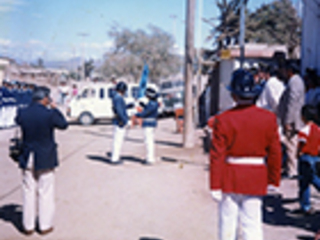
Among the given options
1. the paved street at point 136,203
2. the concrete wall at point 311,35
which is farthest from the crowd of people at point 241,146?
the concrete wall at point 311,35

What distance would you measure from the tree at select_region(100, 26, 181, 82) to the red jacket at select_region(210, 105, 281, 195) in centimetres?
4241

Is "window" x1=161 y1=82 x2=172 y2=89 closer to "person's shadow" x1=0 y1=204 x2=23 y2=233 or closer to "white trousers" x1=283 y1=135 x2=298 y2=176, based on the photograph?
"white trousers" x1=283 y1=135 x2=298 y2=176

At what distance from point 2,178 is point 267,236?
19.7 feet

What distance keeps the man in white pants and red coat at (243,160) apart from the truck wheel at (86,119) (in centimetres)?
1917

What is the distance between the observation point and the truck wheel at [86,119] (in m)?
22.9

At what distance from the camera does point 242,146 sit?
4.03 meters

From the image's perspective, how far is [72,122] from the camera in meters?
24.7

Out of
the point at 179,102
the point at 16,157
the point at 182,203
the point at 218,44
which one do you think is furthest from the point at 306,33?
the point at 218,44

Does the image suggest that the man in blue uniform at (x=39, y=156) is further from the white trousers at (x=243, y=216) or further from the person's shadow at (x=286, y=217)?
the person's shadow at (x=286, y=217)

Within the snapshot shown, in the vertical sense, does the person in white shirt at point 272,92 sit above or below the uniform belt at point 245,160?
above

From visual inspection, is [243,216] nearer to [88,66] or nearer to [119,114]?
[119,114]

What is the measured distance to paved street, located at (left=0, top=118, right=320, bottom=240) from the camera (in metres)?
6.04

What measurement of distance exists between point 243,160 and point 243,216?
527 mm

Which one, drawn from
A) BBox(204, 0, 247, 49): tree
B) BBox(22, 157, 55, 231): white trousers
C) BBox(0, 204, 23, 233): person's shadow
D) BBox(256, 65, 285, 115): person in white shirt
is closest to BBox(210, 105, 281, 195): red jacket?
BBox(22, 157, 55, 231): white trousers
